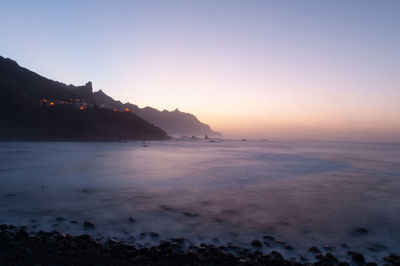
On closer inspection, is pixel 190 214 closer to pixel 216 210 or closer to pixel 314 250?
pixel 216 210

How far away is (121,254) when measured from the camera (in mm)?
4793

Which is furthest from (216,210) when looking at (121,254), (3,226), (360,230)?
(3,226)

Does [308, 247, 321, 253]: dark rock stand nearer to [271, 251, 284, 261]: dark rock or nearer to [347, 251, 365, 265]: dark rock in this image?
→ [347, 251, 365, 265]: dark rock

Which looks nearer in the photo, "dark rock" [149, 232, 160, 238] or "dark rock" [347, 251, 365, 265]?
"dark rock" [347, 251, 365, 265]

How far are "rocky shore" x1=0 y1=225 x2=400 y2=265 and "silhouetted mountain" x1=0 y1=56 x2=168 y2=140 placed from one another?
6875cm

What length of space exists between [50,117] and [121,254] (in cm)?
8881

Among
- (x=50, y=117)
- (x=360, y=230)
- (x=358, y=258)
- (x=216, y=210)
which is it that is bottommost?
(x=216, y=210)

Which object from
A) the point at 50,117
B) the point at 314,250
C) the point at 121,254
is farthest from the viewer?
the point at 50,117

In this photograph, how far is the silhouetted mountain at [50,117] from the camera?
227 ft

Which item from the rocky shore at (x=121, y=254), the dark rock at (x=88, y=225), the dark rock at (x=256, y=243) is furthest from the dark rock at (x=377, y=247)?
the dark rock at (x=88, y=225)

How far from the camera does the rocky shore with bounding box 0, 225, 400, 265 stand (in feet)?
14.5

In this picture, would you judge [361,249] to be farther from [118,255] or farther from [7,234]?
[7,234]

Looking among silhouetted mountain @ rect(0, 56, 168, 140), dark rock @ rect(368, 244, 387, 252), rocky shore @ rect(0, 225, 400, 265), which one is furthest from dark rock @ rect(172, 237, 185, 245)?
silhouetted mountain @ rect(0, 56, 168, 140)

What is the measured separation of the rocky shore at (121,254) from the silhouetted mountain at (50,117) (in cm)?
6875
